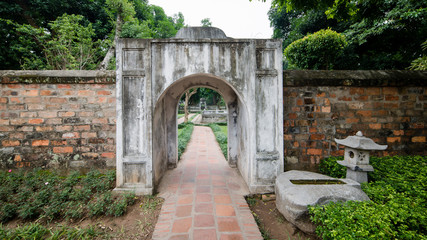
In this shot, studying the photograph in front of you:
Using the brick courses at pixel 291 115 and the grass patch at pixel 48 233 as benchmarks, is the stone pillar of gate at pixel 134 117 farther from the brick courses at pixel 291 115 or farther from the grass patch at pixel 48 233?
the grass patch at pixel 48 233

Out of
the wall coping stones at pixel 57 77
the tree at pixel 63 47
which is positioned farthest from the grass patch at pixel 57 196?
the tree at pixel 63 47

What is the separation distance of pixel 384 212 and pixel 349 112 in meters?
2.87

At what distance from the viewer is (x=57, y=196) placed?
3492mm

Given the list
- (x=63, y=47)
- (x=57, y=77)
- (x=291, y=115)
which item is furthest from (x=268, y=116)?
(x=63, y=47)

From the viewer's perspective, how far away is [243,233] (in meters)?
2.73

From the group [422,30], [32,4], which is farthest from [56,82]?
[422,30]

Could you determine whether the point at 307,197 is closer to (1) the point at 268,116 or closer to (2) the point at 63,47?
(1) the point at 268,116

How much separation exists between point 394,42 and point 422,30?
1.96 m

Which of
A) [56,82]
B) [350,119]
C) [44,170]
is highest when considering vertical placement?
[56,82]

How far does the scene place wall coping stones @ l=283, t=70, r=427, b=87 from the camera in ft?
14.2

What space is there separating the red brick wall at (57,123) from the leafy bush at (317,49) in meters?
7.83

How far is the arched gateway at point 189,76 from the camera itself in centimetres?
377

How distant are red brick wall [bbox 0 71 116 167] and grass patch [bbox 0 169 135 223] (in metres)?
0.35

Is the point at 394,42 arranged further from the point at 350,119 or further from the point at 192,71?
the point at 192,71
